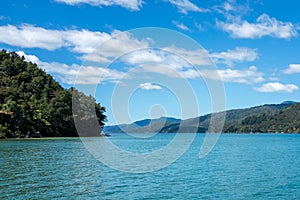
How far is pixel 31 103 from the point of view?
5758 inches

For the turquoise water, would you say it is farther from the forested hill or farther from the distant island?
the forested hill

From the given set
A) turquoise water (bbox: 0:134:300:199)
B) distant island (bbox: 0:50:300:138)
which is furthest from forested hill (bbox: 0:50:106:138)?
turquoise water (bbox: 0:134:300:199)

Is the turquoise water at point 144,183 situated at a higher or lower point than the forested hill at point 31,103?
lower

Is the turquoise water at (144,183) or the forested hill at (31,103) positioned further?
the forested hill at (31,103)

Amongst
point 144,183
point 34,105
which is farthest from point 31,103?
point 144,183

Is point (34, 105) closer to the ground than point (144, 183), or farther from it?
farther from it

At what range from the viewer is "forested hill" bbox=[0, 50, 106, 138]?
408ft

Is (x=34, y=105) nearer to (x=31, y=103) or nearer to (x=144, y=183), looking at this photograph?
(x=31, y=103)

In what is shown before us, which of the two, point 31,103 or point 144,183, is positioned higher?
point 31,103

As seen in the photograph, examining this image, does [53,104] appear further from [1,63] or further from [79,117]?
[1,63]

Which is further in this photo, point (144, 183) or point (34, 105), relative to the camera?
point (34, 105)

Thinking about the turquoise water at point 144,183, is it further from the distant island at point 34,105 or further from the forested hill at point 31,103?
the forested hill at point 31,103

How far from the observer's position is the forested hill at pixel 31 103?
12432 centimetres

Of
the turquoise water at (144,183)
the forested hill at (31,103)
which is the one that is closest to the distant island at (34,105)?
the forested hill at (31,103)
